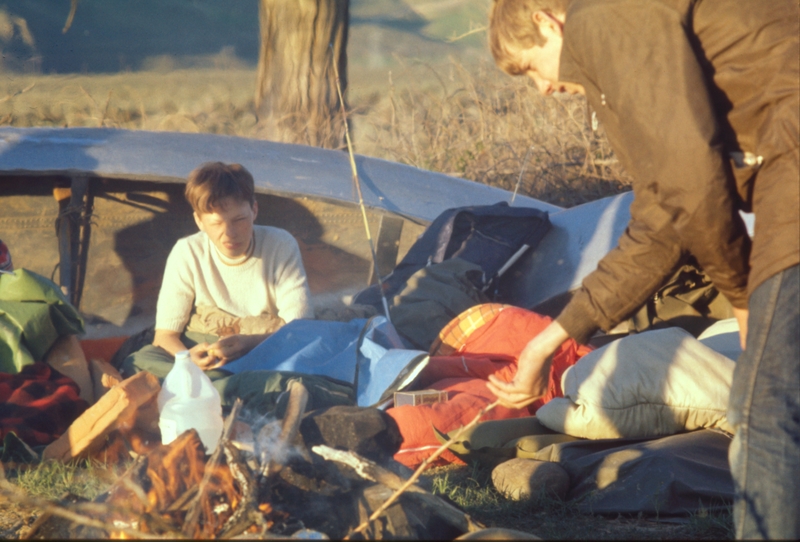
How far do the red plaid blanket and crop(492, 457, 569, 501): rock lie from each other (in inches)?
72.1

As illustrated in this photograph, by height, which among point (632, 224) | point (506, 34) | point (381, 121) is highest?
point (506, 34)

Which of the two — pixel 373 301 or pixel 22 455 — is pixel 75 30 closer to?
pixel 373 301

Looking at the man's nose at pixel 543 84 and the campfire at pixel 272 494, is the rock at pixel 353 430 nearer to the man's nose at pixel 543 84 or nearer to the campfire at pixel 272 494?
the campfire at pixel 272 494

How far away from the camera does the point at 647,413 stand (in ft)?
9.82

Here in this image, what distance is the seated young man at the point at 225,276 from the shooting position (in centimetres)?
394

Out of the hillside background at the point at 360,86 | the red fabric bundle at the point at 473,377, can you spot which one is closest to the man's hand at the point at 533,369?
the red fabric bundle at the point at 473,377

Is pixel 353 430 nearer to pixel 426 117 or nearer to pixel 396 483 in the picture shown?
pixel 396 483

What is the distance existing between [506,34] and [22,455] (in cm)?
241

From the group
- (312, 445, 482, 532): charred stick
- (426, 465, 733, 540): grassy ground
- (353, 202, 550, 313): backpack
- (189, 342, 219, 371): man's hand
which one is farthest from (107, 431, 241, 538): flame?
(353, 202, 550, 313): backpack

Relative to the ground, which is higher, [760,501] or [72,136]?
[760,501]

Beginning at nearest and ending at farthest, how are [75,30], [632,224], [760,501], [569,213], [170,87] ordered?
[760,501]
[632,224]
[569,213]
[75,30]
[170,87]

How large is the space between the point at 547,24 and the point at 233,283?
8.84 feet

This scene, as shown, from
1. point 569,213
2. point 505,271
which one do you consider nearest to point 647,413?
point 505,271

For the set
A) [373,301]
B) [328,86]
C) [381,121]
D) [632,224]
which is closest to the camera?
[632,224]
